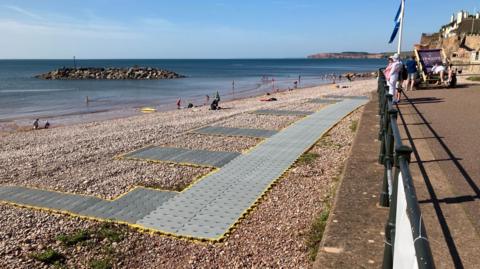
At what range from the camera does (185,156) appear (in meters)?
10.2

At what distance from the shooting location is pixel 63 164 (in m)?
10.1

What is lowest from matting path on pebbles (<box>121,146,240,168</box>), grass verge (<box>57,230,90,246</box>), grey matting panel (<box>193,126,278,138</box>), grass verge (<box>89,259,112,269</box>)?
grass verge (<box>89,259,112,269</box>)

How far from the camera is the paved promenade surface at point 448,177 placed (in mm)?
3602

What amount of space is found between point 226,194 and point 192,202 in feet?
2.26

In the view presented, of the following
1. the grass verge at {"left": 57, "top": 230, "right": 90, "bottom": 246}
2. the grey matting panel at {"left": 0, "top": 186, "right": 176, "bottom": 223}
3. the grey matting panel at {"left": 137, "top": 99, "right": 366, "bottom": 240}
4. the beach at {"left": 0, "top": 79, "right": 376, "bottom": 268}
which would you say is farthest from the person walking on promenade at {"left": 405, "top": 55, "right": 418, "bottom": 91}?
the grass verge at {"left": 57, "top": 230, "right": 90, "bottom": 246}

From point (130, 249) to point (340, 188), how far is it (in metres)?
3.02

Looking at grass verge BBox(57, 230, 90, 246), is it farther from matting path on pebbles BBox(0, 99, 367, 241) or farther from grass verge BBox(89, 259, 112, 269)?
grass verge BBox(89, 259, 112, 269)

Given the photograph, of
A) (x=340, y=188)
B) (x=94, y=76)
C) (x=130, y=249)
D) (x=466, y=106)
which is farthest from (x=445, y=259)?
(x=94, y=76)

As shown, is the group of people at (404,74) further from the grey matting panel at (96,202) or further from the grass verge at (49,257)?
the grass verge at (49,257)

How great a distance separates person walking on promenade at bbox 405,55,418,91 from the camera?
16.5m

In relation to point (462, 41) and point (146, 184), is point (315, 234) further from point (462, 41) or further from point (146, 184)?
point (462, 41)

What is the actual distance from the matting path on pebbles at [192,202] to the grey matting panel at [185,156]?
1.51 ft

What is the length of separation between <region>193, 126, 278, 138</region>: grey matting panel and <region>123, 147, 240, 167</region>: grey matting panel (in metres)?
2.60

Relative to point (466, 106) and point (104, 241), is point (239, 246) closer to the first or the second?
point (104, 241)
